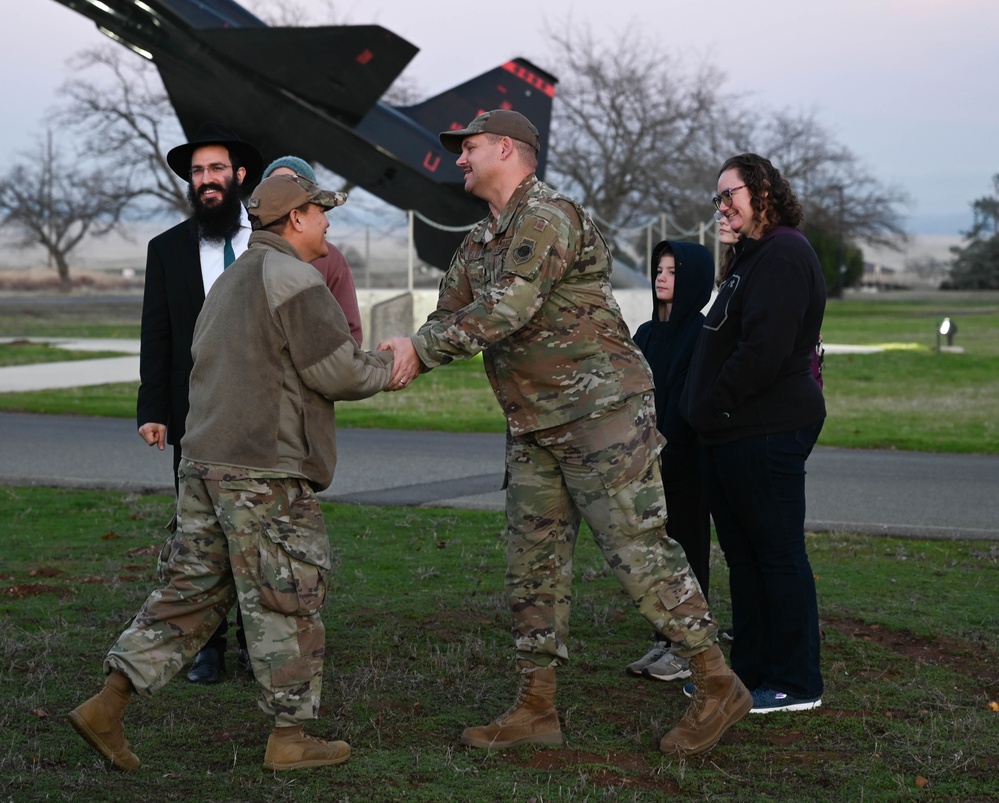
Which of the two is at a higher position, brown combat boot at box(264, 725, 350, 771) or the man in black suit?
the man in black suit

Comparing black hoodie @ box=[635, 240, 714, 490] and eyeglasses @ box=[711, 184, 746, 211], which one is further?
black hoodie @ box=[635, 240, 714, 490]

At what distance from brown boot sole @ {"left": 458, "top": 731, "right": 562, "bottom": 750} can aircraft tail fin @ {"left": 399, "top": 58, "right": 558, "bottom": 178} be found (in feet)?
71.6

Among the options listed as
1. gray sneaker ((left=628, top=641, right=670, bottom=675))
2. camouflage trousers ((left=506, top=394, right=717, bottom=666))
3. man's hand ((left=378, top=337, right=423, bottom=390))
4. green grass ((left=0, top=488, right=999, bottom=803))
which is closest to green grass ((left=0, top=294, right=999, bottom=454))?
green grass ((left=0, top=488, right=999, bottom=803))

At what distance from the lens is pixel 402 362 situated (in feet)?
13.3

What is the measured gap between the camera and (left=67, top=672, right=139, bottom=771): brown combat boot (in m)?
3.70

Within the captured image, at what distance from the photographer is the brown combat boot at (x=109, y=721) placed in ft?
12.1

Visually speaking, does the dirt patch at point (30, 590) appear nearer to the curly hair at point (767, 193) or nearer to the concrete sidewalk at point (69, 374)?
the curly hair at point (767, 193)

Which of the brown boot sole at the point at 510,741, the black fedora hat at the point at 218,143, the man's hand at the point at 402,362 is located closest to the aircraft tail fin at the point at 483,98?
the black fedora hat at the point at 218,143

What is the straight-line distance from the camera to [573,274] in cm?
411

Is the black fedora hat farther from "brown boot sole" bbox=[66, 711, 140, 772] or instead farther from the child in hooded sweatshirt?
"brown boot sole" bbox=[66, 711, 140, 772]

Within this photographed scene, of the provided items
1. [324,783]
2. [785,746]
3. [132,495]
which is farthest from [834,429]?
[324,783]

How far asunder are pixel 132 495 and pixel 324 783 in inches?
233

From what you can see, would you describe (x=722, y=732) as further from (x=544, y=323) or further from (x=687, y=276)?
(x=687, y=276)

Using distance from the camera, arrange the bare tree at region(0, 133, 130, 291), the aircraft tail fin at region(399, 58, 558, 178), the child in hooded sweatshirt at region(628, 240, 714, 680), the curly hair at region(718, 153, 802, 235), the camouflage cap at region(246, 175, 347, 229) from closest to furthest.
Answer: the camouflage cap at region(246, 175, 347, 229) < the curly hair at region(718, 153, 802, 235) < the child in hooded sweatshirt at region(628, 240, 714, 680) < the aircraft tail fin at region(399, 58, 558, 178) < the bare tree at region(0, 133, 130, 291)
